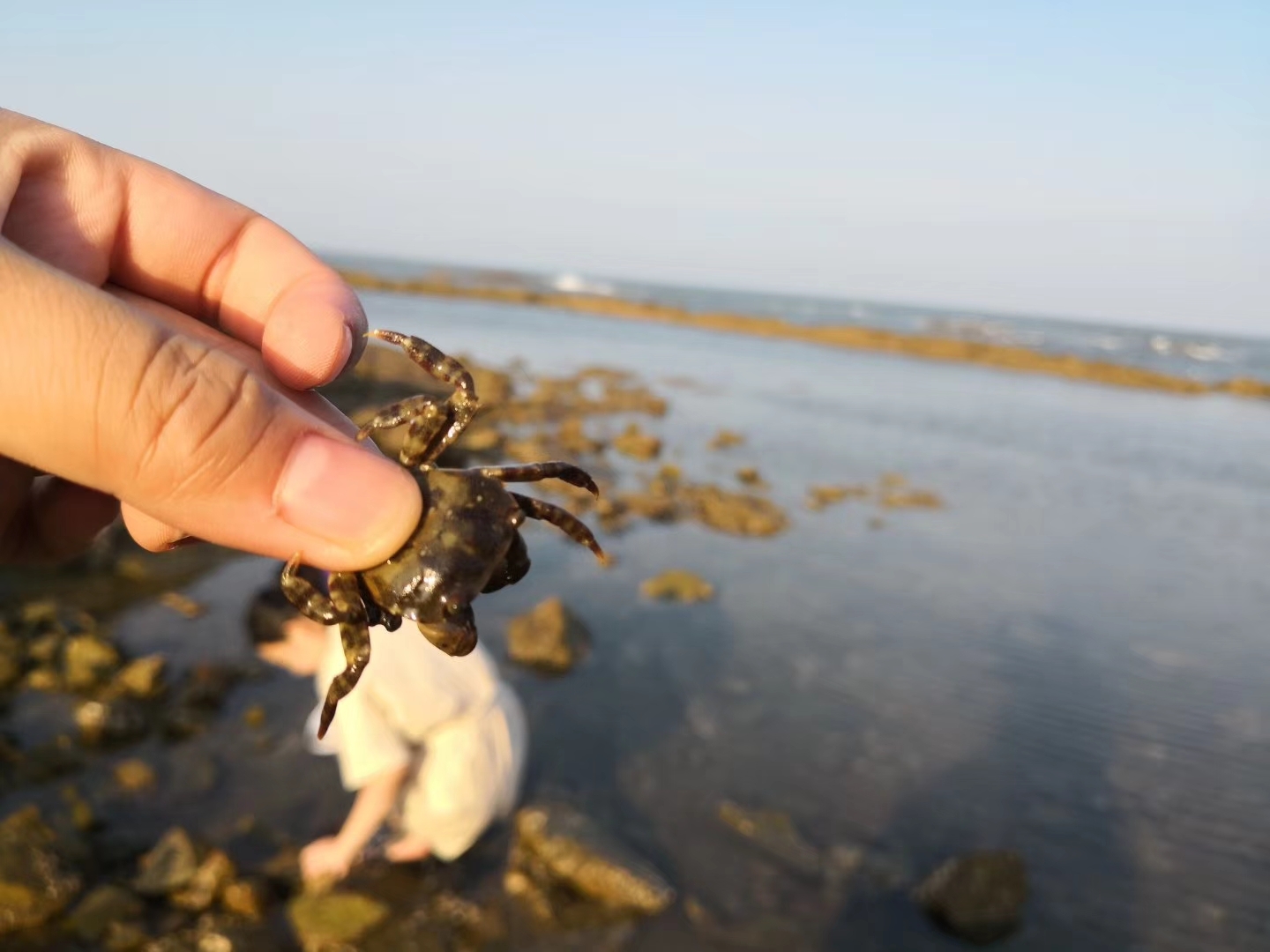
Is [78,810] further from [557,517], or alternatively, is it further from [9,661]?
[557,517]

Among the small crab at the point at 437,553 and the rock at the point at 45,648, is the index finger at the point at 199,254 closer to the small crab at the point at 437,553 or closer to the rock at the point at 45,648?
the small crab at the point at 437,553

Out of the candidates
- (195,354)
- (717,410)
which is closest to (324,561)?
(195,354)

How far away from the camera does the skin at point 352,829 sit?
6.07 m

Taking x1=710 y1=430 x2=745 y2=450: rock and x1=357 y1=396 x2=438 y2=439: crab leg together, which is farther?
x1=710 y1=430 x2=745 y2=450: rock

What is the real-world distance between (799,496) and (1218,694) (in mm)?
8225

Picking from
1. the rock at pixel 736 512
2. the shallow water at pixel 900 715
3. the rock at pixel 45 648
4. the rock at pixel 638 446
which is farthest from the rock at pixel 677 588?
the rock at pixel 638 446

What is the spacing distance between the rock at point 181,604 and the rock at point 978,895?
825 cm

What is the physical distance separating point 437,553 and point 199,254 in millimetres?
1781

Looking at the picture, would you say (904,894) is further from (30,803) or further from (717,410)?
(717,410)

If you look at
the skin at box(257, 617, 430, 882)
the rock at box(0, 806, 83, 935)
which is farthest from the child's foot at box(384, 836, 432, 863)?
the rock at box(0, 806, 83, 935)

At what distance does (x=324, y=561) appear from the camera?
2.80 meters

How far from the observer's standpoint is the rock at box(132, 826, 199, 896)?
576 centimetres

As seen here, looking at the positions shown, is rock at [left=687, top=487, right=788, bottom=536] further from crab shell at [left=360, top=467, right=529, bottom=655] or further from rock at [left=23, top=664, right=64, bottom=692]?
crab shell at [left=360, top=467, right=529, bottom=655]

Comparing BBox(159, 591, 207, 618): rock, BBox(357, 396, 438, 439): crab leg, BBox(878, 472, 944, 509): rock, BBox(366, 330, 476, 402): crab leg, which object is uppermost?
BBox(366, 330, 476, 402): crab leg
